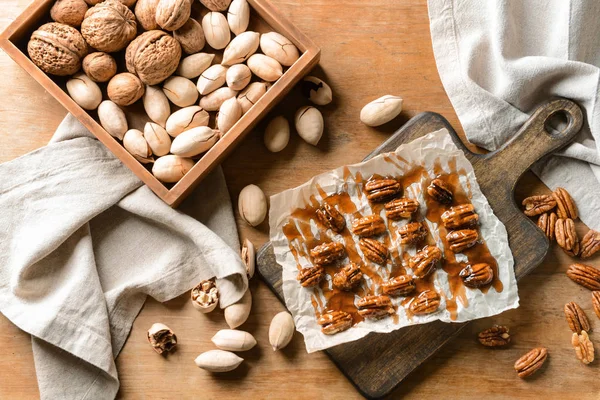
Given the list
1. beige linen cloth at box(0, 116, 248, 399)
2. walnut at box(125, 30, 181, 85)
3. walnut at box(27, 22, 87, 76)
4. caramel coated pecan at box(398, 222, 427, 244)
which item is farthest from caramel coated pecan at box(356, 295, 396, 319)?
walnut at box(27, 22, 87, 76)

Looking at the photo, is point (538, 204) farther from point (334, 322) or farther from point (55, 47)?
point (55, 47)

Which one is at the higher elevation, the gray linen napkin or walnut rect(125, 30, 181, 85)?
walnut rect(125, 30, 181, 85)

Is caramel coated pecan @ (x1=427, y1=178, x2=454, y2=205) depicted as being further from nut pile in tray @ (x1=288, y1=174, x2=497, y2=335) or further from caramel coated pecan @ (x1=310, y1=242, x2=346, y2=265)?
caramel coated pecan @ (x1=310, y1=242, x2=346, y2=265)

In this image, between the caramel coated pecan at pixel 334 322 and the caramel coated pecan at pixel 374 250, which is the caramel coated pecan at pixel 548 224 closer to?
the caramel coated pecan at pixel 374 250

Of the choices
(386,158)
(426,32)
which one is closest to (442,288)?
(386,158)

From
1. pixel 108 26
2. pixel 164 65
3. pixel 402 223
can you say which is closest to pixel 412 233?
pixel 402 223

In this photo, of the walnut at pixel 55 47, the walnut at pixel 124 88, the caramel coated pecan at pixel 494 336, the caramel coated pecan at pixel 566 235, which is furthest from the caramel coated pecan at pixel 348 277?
the walnut at pixel 55 47
